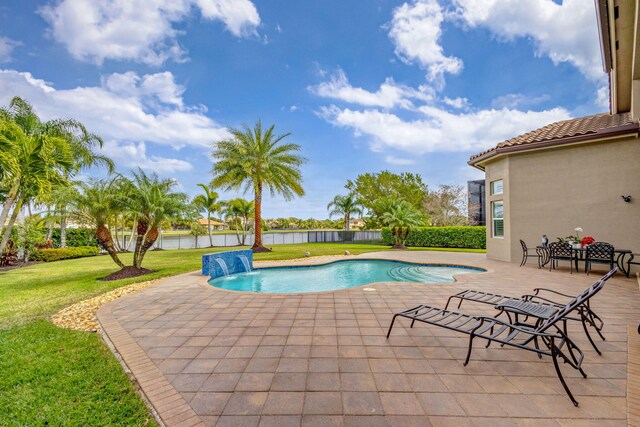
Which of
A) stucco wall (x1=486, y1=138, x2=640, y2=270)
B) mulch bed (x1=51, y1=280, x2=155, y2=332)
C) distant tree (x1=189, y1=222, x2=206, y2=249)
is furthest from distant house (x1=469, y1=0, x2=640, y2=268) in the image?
distant tree (x1=189, y1=222, x2=206, y2=249)

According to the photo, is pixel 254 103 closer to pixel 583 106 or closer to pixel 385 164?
pixel 385 164

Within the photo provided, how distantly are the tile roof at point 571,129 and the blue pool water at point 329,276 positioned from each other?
527 cm

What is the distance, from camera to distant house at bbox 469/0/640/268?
30.2 feet

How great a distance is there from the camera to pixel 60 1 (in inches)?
384

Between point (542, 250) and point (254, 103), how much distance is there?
65.3 ft

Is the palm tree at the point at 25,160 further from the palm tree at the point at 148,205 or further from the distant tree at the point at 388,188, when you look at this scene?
the distant tree at the point at 388,188

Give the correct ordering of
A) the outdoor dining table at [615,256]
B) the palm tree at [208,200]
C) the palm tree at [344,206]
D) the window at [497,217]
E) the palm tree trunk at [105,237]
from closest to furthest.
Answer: the outdoor dining table at [615,256], the palm tree trunk at [105,237], the window at [497,217], the palm tree at [208,200], the palm tree at [344,206]

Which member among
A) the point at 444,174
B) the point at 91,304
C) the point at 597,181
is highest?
the point at 444,174

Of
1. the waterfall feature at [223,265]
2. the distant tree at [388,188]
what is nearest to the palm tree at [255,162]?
the waterfall feature at [223,265]

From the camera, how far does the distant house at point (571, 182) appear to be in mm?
9219

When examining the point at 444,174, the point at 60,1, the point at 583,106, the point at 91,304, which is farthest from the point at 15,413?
the point at 444,174

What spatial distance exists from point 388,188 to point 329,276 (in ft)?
92.4

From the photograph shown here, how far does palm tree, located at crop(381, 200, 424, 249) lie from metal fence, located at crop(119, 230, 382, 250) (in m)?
7.40

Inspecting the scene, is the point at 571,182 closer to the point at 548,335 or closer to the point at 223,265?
the point at 548,335
